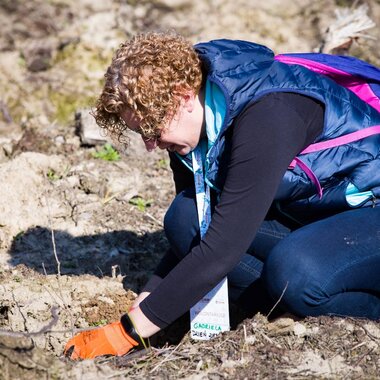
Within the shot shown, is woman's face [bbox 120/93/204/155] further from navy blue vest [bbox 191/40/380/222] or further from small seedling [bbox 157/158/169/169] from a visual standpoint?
small seedling [bbox 157/158/169/169]

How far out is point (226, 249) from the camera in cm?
238

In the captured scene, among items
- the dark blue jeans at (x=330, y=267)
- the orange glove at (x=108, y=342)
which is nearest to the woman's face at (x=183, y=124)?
the dark blue jeans at (x=330, y=267)

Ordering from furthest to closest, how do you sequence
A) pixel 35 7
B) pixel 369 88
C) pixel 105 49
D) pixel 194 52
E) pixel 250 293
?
1. pixel 35 7
2. pixel 105 49
3. pixel 250 293
4. pixel 369 88
5. pixel 194 52

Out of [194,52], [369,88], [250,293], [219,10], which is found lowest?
[250,293]

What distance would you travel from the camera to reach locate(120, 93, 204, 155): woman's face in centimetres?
247

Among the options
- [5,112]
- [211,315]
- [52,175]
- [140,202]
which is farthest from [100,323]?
[5,112]

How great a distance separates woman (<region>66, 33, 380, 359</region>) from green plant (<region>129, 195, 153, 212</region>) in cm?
120

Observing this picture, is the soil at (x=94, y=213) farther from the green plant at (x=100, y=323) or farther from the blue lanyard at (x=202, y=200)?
the blue lanyard at (x=202, y=200)

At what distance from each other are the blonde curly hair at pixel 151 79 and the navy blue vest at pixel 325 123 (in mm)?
77

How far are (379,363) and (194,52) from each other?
119 centimetres

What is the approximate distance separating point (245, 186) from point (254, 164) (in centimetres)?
8

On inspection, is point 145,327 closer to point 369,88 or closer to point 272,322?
point 272,322

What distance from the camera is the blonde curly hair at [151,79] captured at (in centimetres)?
239

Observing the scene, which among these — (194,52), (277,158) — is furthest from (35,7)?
(277,158)
